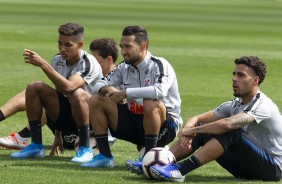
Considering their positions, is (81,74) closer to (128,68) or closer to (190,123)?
(128,68)

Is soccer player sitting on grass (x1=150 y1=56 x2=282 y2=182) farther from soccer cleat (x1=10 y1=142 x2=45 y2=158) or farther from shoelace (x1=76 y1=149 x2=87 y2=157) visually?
soccer cleat (x1=10 y1=142 x2=45 y2=158)

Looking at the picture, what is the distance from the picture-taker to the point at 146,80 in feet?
32.1

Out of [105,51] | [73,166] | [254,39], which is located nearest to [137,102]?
[73,166]

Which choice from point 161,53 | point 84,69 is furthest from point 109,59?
point 161,53

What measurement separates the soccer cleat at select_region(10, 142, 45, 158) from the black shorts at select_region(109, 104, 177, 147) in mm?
886

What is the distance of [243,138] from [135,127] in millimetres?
1526

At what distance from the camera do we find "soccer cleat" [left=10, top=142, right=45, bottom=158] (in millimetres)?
10234

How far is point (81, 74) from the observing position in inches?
405

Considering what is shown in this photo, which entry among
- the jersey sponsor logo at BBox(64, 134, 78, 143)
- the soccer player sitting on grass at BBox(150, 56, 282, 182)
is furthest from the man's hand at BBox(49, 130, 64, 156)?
the soccer player sitting on grass at BBox(150, 56, 282, 182)

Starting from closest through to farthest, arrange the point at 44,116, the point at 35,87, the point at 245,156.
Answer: the point at 245,156 < the point at 35,87 < the point at 44,116

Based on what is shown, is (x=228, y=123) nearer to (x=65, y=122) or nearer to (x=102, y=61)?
(x=65, y=122)

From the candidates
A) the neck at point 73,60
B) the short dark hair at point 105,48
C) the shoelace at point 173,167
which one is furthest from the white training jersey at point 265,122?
the short dark hair at point 105,48

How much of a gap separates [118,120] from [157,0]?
55.8 m

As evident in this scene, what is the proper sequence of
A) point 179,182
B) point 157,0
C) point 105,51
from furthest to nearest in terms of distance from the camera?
1. point 157,0
2. point 105,51
3. point 179,182
